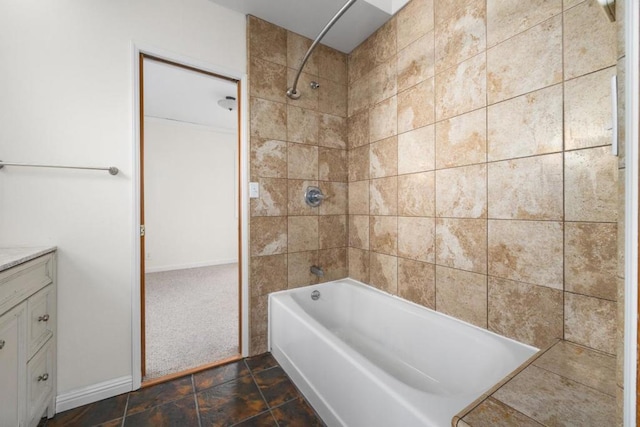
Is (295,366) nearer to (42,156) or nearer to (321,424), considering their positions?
(321,424)

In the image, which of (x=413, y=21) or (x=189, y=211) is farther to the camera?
(x=189, y=211)

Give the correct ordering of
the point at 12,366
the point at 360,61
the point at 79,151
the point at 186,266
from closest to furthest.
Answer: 1. the point at 12,366
2. the point at 79,151
3. the point at 360,61
4. the point at 186,266

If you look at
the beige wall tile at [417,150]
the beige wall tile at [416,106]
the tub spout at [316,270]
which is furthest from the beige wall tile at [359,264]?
the beige wall tile at [416,106]

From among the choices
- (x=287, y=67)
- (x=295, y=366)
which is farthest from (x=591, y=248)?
(x=287, y=67)

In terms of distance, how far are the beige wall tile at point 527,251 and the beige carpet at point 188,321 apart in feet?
6.01

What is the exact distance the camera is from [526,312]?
1.19 m

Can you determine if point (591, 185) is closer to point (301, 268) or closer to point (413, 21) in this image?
point (413, 21)

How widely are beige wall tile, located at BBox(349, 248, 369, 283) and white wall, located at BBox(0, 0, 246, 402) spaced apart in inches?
62.2

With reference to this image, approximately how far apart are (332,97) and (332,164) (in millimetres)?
570

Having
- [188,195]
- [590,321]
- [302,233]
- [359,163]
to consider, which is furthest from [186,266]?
[590,321]

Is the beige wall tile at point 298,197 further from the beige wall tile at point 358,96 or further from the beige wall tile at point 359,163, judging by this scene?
the beige wall tile at point 358,96

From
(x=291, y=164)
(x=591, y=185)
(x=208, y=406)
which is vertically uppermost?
(x=291, y=164)

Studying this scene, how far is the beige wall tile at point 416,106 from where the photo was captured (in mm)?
1592

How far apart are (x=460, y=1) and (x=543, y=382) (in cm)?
184
